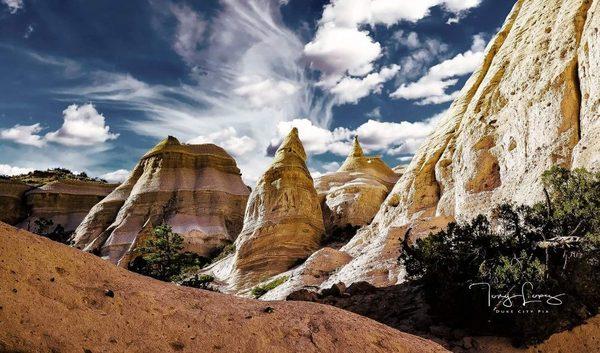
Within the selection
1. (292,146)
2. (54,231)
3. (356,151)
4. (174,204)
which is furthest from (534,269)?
(54,231)

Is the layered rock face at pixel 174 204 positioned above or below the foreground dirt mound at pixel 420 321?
above

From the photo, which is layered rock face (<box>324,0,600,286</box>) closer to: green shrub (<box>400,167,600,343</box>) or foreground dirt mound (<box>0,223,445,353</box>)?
green shrub (<box>400,167,600,343</box>)

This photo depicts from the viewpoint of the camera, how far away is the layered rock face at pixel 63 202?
193 ft

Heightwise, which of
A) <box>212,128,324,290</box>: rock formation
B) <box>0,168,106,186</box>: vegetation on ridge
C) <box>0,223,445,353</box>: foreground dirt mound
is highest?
<box>0,168,106,186</box>: vegetation on ridge

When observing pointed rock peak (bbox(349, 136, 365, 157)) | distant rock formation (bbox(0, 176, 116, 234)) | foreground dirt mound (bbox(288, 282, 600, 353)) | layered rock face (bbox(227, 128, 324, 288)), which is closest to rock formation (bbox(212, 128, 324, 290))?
layered rock face (bbox(227, 128, 324, 288))

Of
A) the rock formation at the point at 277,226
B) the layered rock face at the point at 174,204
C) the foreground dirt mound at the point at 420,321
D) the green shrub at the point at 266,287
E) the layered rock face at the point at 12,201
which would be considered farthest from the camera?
the layered rock face at the point at 12,201

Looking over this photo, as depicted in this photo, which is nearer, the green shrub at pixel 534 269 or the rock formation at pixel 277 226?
the green shrub at pixel 534 269

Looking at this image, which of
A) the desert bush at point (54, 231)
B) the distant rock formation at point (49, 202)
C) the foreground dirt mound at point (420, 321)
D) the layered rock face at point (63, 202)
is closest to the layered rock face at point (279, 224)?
the foreground dirt mound at point (420, 321)

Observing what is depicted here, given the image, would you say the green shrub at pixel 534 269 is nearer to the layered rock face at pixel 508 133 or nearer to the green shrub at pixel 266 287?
the layered rock face at pixel 508 133

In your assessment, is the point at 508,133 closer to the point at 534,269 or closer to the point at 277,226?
the point at 534,269

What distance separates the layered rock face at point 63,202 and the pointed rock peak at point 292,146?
1402 inches

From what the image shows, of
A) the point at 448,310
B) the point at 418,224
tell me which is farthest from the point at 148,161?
the point at 448,310

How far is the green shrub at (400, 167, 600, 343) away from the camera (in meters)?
10.6

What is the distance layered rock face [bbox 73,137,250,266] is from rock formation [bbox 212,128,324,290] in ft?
39.0
